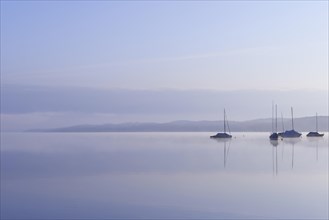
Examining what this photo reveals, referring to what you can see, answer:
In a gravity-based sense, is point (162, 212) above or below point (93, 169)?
below

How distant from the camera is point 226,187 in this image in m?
19.9

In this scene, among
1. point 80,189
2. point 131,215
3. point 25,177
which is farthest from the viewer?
point 25,177

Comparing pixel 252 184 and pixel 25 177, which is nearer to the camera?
pixel 252 184

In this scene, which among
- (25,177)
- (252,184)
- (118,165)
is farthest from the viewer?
(118,165)

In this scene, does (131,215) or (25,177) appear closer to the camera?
(131,215)

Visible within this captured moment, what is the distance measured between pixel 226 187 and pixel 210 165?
10.2m

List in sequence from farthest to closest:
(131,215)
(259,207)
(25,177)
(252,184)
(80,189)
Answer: (25,177) < (252,184) < (80,189) < (259,207) < (131,215)

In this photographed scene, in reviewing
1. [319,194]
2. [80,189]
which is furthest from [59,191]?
[319,194]

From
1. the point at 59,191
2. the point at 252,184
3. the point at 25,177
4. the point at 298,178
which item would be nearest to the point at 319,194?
the point at 252,184

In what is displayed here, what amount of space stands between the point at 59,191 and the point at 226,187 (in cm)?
611

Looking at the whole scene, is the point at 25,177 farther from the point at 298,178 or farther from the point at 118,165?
the point at 298,178

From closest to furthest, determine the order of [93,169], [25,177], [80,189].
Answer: [80,189], [25,177], [93,169]

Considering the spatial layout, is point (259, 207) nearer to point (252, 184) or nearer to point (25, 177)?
point (252, 184)

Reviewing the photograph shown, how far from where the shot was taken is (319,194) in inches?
702
